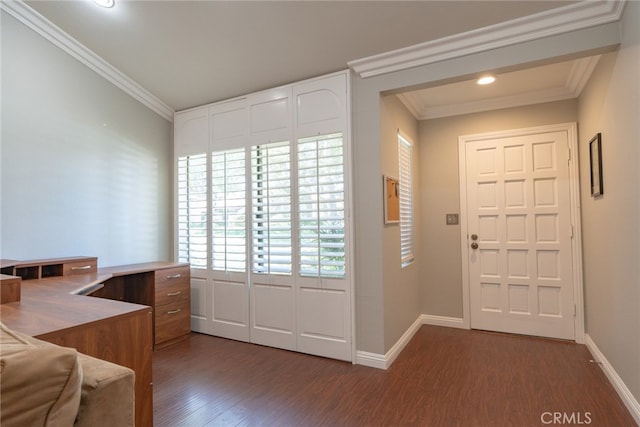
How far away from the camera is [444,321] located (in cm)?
377

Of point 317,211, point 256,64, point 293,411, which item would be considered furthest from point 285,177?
point 293,411

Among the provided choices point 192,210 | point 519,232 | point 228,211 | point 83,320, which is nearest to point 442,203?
point 519,232

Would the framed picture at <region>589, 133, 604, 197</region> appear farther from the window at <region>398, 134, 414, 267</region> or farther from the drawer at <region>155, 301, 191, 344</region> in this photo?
the drawer at <region>155, 301, 191, 344</region>

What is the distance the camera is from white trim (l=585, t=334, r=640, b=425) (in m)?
1.96

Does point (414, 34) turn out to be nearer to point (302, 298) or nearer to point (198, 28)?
point (198, 28)

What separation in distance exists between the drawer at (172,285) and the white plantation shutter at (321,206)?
4.33 feet

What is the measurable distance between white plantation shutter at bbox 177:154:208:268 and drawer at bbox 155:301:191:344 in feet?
1.57

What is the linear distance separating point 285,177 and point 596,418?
2740mm

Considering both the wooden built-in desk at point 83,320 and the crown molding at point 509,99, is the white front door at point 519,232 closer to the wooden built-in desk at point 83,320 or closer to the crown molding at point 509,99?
the crown molding at point 509,99

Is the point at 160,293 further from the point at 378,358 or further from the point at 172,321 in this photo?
the point at 378,358

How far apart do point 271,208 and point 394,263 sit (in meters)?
1.25

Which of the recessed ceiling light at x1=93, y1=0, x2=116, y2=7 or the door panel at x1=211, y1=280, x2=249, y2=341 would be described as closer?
the recessed ceiling light at x1=93, y1=0, x2=116, y2=7

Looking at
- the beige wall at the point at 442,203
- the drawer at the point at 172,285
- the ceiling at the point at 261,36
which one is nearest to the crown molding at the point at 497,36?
the ceiling at the point at 261,36

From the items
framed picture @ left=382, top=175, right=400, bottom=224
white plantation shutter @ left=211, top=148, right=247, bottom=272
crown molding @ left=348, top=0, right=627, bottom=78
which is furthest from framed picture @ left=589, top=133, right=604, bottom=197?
white plantation shutter @ left=211, top=148, right=247, bottom=272
